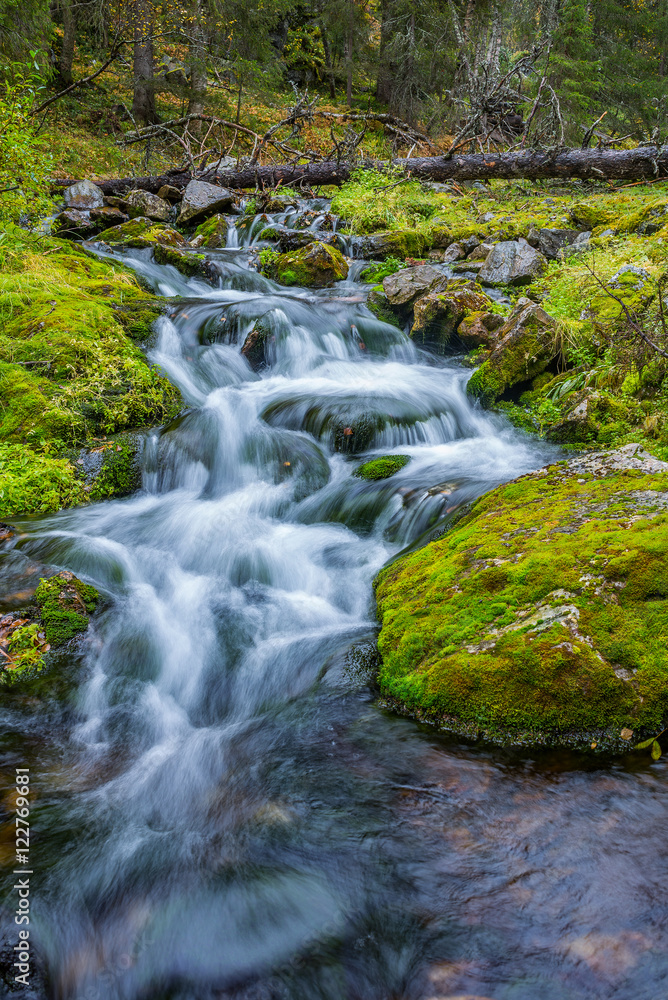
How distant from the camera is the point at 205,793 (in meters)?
3.00

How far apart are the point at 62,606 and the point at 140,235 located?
31.8 ft

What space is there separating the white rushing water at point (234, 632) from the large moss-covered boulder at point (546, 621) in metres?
0.61

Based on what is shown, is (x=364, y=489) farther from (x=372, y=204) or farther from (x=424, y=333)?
(x=372, y=204)

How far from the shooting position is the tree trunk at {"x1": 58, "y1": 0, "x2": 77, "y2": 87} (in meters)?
17.2

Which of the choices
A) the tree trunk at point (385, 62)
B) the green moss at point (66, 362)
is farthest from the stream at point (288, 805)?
the tree trunk at point (385, 62)

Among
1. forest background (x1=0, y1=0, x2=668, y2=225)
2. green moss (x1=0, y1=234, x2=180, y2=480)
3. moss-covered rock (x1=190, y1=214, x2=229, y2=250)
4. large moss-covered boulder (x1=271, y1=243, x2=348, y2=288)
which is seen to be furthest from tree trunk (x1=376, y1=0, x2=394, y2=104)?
green moss (x1=0, y1=234, x2=180, y2=480)

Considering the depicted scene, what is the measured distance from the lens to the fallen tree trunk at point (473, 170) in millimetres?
12320

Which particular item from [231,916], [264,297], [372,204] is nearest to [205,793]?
[231,916]

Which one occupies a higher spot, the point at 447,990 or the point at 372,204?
the point at 372,204

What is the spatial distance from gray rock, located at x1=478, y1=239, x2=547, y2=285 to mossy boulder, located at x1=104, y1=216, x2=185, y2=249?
6.21 meters

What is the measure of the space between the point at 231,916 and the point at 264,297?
9105 mm

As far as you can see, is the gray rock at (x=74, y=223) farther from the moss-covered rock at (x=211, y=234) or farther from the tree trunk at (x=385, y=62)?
the tree trunk at (x=385, y=62)

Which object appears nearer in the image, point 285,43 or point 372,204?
point 372,204

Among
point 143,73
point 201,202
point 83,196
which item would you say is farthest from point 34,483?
point 143,73
